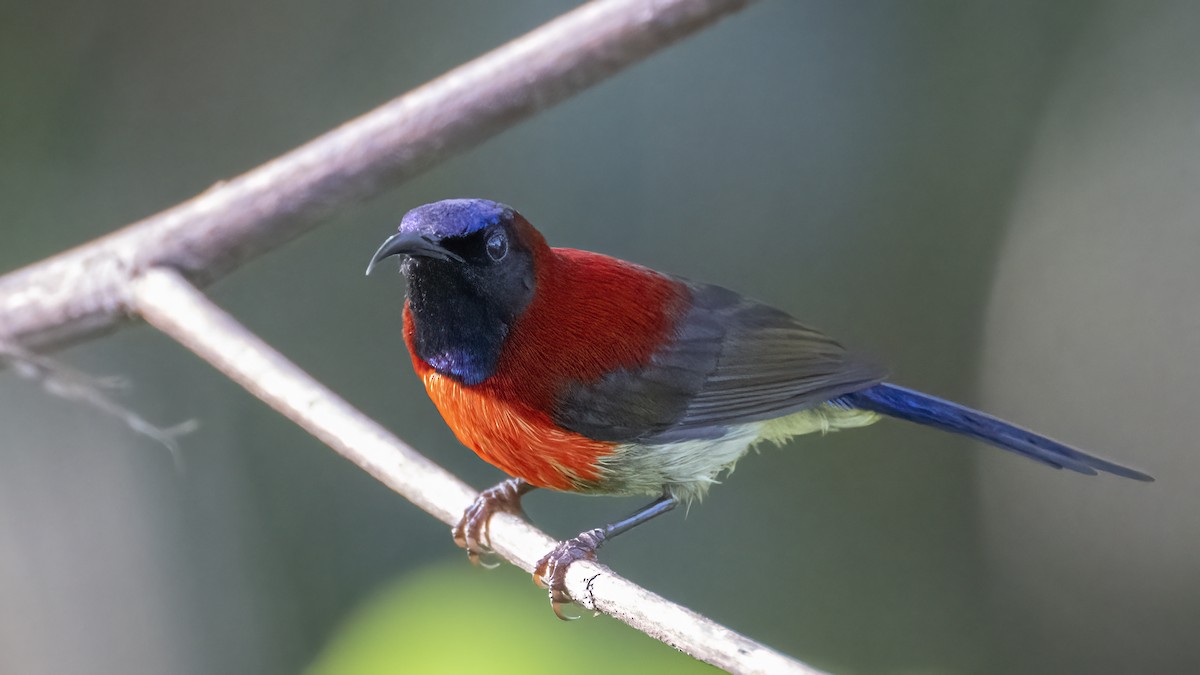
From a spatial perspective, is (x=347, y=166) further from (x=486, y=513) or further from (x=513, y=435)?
(x=486, y=513)

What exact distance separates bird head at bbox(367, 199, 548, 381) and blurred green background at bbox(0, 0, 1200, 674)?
1.12 metres

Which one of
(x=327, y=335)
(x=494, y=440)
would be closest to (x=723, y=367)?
(x=494, y=440)

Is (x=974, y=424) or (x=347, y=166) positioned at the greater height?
(x=347, y=166)

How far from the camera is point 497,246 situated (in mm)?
1798

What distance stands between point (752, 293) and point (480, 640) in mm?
1540

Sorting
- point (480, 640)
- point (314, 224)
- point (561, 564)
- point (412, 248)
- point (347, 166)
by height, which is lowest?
point (480, 640)

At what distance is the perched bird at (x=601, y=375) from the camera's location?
1.82 metres

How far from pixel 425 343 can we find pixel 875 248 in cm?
185

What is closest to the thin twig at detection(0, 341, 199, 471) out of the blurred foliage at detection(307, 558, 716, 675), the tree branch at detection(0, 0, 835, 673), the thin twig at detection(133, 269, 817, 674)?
the tree branch at detection(0, 0, 835, 673)

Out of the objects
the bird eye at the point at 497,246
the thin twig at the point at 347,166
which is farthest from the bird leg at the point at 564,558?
the thin twig at the point at 347,166

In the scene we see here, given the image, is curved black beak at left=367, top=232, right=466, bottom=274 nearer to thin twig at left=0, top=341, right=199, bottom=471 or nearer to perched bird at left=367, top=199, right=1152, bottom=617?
perched bird at left=367, top=199, right=1152, bottom=617

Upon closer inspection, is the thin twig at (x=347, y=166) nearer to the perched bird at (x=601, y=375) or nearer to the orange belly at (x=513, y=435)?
the perched bird at (x=601, y=375)

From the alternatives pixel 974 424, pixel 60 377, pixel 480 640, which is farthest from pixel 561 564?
pixel 60 377

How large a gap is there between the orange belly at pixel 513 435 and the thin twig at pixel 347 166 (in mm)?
450
